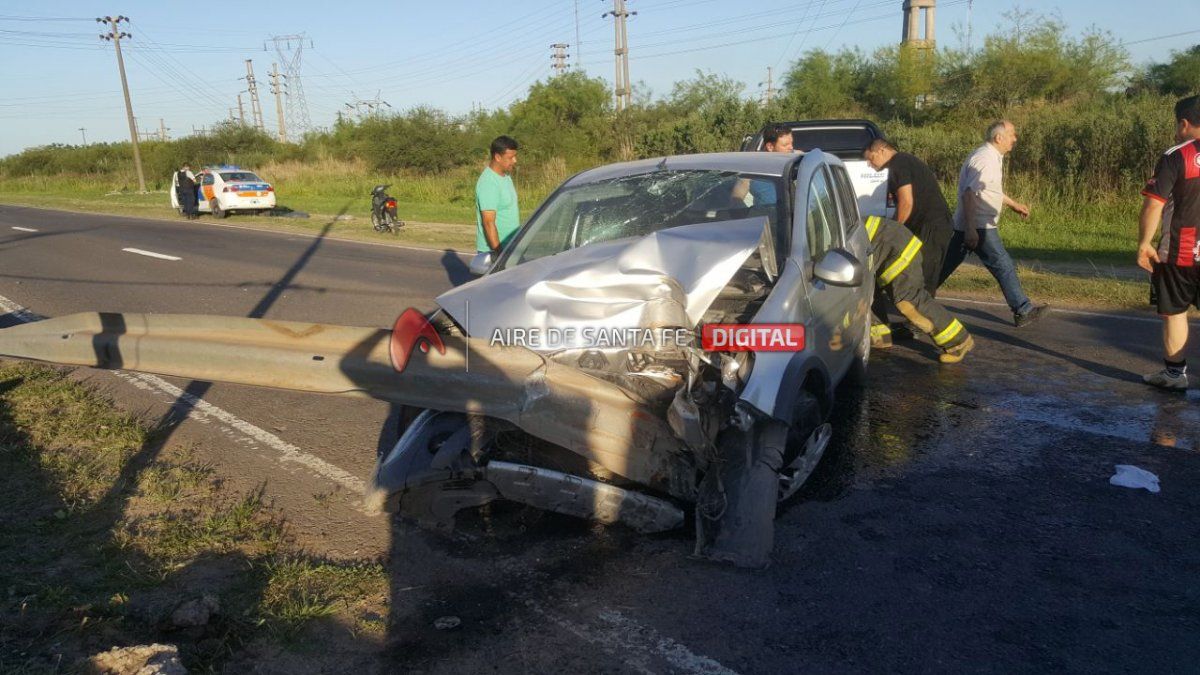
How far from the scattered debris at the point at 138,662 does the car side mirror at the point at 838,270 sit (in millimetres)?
3191

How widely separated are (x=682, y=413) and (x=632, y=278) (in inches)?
26.1

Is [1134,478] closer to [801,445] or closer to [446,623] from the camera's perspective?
[801,445]

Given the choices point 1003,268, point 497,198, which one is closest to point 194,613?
point 497,198

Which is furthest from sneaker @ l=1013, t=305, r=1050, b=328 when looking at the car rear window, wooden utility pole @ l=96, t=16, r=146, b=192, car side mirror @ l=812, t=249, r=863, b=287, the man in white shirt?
wooden utility pole @ l=96, t=16, r=146, b=192

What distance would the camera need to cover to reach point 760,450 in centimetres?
380

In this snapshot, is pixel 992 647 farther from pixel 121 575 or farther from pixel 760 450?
pixel 121 575

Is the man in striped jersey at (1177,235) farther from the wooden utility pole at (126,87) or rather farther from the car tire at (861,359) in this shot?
the wooden utility pole at (126,87)

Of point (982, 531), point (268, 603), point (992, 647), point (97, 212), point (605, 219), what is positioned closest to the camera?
point (992, 647)

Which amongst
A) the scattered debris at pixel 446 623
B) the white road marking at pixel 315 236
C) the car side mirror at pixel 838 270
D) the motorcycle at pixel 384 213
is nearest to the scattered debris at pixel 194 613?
the scattered debris at pixel 446 623

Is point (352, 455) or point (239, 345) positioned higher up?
point (239, 345)

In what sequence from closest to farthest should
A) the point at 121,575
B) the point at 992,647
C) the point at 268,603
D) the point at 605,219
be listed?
the point at 992,647
the point at 268,603
the point at 121,575
the point at 605,219

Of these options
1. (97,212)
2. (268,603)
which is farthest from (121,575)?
(97,212)

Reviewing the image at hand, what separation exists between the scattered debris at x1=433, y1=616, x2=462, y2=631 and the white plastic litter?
3.40 meters

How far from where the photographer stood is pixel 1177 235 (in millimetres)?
5941
